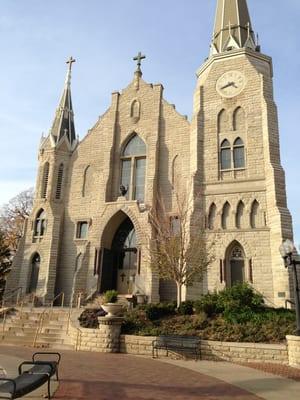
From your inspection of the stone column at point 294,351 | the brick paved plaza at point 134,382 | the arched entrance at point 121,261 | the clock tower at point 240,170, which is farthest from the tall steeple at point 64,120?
the stone column at point 294,351

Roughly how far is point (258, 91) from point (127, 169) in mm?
10500

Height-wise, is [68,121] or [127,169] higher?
[68,121]

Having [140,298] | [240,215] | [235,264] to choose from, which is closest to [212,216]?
[240,215]

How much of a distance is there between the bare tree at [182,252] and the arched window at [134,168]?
5.32 meters

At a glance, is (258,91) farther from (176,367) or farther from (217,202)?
(176,367)

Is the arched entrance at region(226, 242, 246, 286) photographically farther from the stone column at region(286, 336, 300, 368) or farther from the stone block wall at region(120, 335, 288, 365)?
the stone column at region(286, 336, 300, 368)

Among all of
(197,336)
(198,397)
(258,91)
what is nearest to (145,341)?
(197,336)

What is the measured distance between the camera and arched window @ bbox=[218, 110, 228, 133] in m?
23.6

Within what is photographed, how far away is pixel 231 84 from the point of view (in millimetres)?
24281

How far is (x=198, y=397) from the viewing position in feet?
23.5

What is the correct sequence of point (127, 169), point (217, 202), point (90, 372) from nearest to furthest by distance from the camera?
point (90, 372)
point (217, 202)
point (127, 169)

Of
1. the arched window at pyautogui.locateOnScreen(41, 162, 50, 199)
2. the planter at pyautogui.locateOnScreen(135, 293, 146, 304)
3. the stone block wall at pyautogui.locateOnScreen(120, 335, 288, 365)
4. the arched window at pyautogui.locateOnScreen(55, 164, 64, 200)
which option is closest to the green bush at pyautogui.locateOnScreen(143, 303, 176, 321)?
the stone block wall at pyautogui.locateOnScreen(120, 335, 288, 365)

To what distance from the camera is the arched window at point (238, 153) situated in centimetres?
2245

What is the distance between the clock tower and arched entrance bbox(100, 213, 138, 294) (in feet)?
19.1
